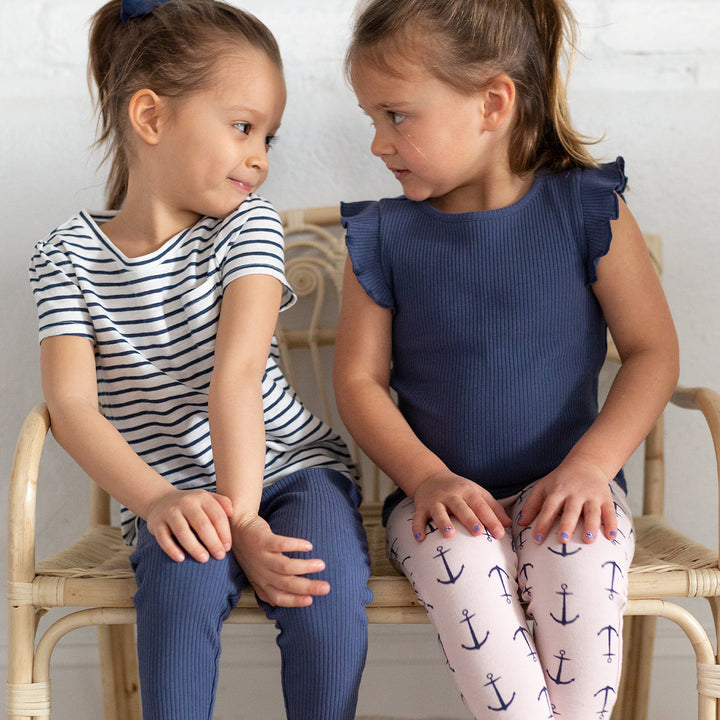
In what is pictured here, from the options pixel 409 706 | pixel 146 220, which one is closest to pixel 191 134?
pixel 146 220

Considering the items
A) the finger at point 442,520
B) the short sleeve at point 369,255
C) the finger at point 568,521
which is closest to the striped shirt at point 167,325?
the short sleeve at point 369,255

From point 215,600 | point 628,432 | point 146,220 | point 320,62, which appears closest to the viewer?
point 215,600

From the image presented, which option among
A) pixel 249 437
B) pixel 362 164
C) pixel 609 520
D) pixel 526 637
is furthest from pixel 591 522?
pixel 362 164

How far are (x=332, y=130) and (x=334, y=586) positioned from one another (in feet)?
2.64

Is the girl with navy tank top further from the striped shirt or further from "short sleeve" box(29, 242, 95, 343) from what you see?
"short sleeve" box(29, 242, 95, 343)

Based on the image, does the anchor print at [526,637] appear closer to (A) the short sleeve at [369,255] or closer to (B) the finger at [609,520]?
(B) the finger at [609,520]

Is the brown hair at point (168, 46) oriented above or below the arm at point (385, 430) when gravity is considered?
above

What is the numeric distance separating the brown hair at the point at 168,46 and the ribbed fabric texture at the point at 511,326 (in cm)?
34

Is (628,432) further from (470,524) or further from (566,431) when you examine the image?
(470,524)

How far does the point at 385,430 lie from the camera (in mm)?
1055

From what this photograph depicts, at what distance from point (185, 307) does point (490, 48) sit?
0.50 meters

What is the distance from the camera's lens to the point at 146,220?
1.11m

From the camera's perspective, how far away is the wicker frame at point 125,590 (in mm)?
900

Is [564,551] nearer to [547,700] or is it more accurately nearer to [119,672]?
[547,700]
